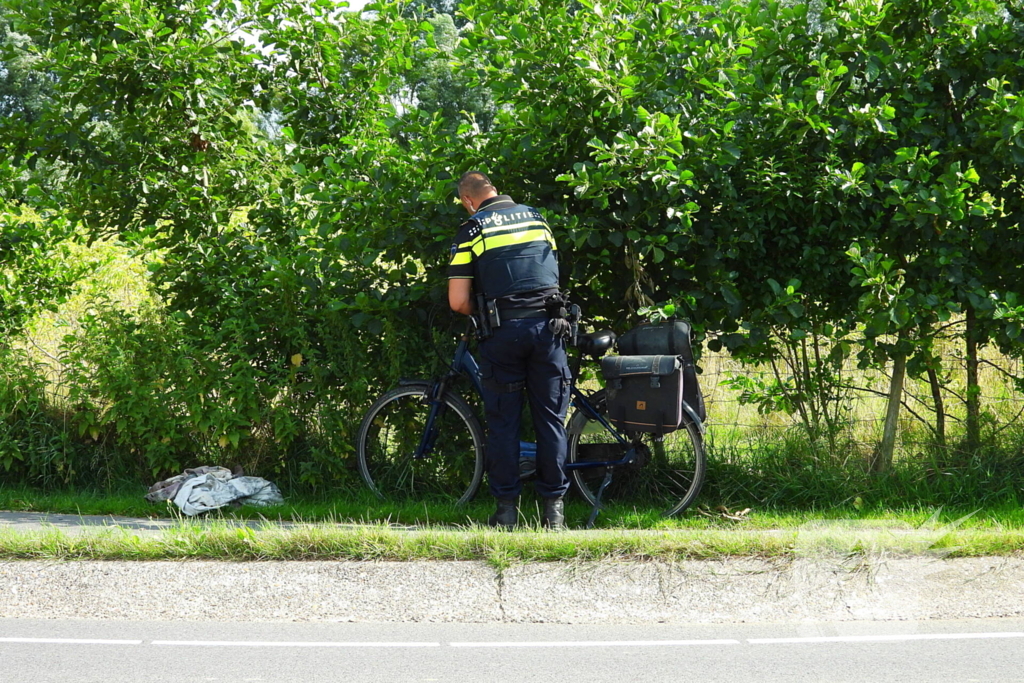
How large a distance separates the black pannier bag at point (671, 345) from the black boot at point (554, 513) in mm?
979

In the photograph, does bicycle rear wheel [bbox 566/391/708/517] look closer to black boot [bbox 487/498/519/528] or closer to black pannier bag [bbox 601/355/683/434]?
black pannier bag [bbox 601/355/683/434]

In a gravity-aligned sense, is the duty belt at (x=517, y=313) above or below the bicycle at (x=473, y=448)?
above

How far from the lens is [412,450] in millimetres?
6980

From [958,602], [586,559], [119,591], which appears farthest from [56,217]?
[958,602]

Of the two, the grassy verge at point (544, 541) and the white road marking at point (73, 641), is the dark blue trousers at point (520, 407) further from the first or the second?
the white road marking at point (73, 641)

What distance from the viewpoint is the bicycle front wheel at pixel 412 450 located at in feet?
22.4

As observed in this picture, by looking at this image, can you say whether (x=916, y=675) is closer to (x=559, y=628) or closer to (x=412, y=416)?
(x=559, y=628)

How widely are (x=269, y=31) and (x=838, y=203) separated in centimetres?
407

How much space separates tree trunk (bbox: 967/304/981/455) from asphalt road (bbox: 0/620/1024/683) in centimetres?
231

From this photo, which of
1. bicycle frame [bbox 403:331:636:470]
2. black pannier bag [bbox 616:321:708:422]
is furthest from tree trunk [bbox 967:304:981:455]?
bicycle frame [bbox 403:331:636:470]

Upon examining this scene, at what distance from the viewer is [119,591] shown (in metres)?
5.13

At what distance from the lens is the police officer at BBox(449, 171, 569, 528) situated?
5875 mm

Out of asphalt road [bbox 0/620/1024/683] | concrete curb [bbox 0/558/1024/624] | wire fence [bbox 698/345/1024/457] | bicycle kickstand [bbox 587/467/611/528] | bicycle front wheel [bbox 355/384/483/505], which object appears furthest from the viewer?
wire fence [bbox 698/345/1024/457]

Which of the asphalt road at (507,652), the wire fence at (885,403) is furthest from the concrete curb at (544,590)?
the wire fence at (885,403)
